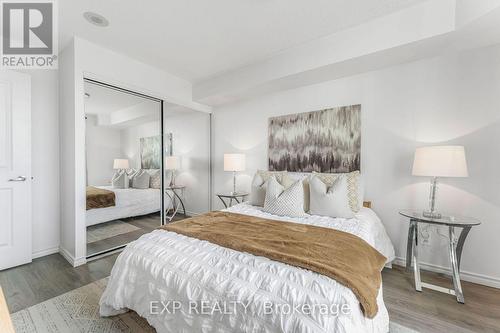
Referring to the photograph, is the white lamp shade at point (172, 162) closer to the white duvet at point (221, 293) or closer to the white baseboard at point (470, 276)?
the white duvet at point (221, 293)

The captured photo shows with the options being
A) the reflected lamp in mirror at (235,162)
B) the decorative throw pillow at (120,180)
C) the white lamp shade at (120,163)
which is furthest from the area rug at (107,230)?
the reflected lamp in mirror at (235,162)

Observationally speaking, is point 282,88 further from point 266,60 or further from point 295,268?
point 295,268

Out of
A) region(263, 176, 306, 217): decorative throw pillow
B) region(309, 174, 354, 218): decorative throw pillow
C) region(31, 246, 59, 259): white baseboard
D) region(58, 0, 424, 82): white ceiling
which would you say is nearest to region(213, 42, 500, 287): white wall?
region(309, 174, 354, 218): decorative throw pillow

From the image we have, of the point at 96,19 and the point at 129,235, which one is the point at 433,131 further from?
the point at 129,235

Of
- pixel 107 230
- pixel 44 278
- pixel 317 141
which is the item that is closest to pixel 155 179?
pixel 107 230

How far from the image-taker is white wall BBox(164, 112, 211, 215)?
3797mm

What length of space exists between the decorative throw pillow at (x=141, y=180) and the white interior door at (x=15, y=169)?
1.10 meters

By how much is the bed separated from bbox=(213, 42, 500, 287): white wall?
276cm

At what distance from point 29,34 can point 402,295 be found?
4602 mm

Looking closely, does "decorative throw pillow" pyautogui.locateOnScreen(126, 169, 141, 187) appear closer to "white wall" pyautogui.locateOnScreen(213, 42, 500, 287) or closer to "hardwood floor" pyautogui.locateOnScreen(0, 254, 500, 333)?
"hardwood floor" pyautogui.locateOnScreen(0, 254, 500, 333)

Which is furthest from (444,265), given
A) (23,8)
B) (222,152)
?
(23,8)

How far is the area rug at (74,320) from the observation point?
5.15 feet

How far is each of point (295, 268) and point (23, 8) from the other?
3271 millimetres

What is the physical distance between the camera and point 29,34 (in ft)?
7.76
